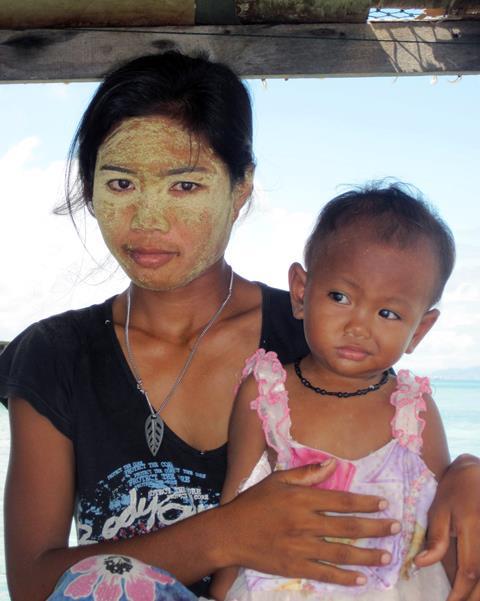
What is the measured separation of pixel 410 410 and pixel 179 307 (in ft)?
2.10

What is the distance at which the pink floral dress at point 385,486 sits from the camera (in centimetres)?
174

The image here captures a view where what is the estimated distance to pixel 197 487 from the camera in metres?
2.03

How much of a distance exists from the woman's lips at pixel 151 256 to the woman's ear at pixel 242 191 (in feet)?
0.76

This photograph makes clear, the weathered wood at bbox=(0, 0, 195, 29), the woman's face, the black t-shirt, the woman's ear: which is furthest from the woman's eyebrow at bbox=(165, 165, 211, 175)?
the weathered wood at bbox=(0, 0, 195, 29)

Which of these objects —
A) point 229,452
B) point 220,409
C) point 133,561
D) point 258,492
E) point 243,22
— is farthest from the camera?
point 243,22

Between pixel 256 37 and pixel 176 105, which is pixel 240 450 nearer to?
pixel 176 105

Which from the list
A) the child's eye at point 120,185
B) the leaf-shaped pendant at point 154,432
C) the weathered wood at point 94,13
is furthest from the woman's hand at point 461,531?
the weathered wood at point 94,13

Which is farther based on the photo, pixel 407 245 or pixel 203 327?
pixel 203 327

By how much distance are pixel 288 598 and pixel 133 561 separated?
1.15 feet

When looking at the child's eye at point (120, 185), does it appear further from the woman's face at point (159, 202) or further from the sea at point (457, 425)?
the sea at point (457, 425)

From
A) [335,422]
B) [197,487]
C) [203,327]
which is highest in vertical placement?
[203,327]

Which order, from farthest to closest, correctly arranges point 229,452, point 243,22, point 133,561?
point 243,22 < point 229,452 < point 133,561

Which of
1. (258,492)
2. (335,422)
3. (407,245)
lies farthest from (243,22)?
(258,492)

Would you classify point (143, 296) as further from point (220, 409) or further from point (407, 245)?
point (407, 245)
